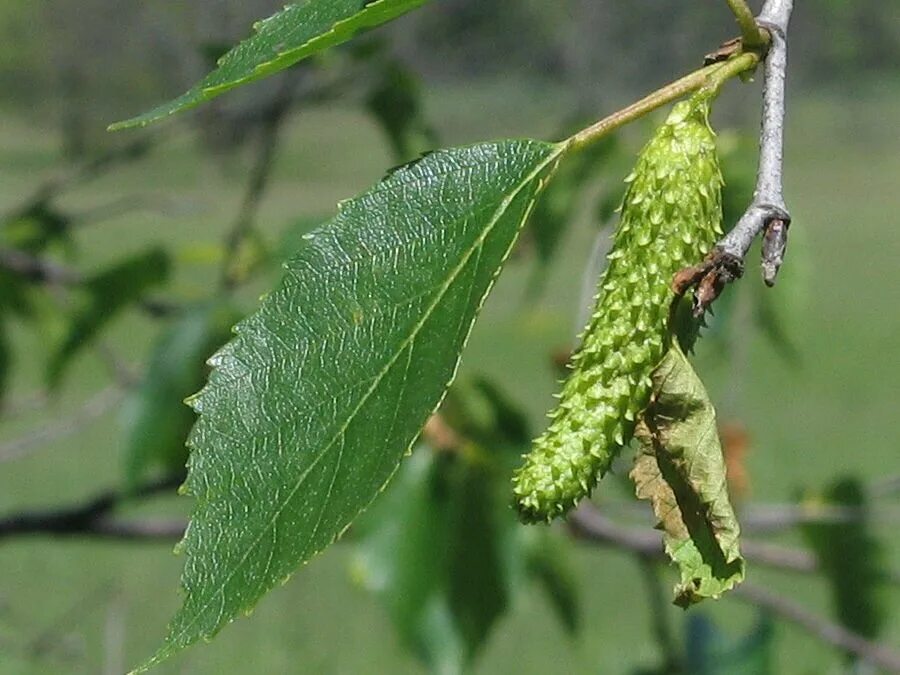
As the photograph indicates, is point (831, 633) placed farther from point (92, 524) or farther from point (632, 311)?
point (632, 311)

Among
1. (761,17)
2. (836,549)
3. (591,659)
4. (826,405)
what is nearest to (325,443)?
(761,17)

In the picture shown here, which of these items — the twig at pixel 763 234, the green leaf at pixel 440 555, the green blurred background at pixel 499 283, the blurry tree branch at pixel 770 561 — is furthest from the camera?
the green blurred background at pixel 499 283

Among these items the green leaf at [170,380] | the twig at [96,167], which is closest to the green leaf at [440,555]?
the green leaf at [170,380]

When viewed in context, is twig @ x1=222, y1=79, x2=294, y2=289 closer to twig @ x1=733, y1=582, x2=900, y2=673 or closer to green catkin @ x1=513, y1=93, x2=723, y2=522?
twig @ x1=733, y1=582, x2=900, y2=673

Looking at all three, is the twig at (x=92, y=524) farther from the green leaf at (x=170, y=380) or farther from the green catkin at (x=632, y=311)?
the green catkin at (x=632, y=311)

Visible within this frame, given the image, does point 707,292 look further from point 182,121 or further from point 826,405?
point 826,405

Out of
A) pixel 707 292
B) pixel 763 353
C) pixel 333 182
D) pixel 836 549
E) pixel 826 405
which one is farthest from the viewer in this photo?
pixel 333 182
